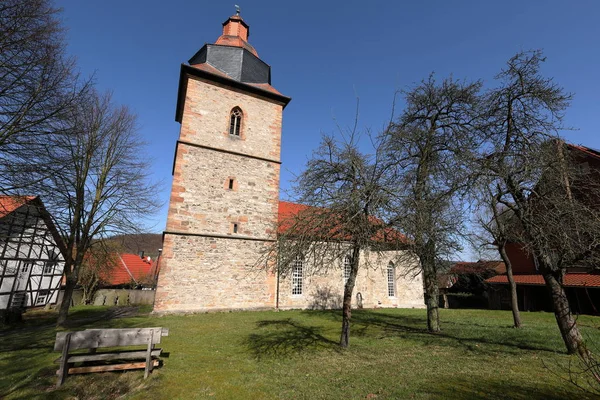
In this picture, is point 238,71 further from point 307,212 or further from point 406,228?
point 406,228

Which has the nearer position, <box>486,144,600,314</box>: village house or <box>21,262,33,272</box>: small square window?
<box>21,262,33,272</box>: small square window

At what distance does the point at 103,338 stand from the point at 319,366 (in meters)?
4.38

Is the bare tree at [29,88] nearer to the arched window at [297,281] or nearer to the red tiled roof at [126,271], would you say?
the arched window at [297,281]

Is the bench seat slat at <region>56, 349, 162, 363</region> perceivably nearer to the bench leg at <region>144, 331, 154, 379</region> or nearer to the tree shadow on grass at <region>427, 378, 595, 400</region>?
the bench leg at <region>144, 331, 154, 379</region>

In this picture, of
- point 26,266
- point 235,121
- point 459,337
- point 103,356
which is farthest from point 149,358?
point 26,266

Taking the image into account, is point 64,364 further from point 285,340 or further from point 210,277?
point 210,277

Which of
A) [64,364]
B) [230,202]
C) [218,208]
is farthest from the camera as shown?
[230,202]

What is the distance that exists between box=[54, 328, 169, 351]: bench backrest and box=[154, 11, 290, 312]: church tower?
7346mm

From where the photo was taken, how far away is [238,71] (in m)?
17.1

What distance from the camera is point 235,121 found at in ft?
54.0

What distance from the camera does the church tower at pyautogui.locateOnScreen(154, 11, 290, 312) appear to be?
1336cm

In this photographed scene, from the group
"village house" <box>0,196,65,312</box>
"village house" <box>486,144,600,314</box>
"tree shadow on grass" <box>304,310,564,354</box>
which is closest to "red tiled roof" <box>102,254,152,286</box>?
"village house" <box>0,196,65,312</box>

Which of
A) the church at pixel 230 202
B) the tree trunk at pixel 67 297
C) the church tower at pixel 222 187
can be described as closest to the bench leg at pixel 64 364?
the church at pixel 230 202

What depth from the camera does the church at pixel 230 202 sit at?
1342 centimetres
